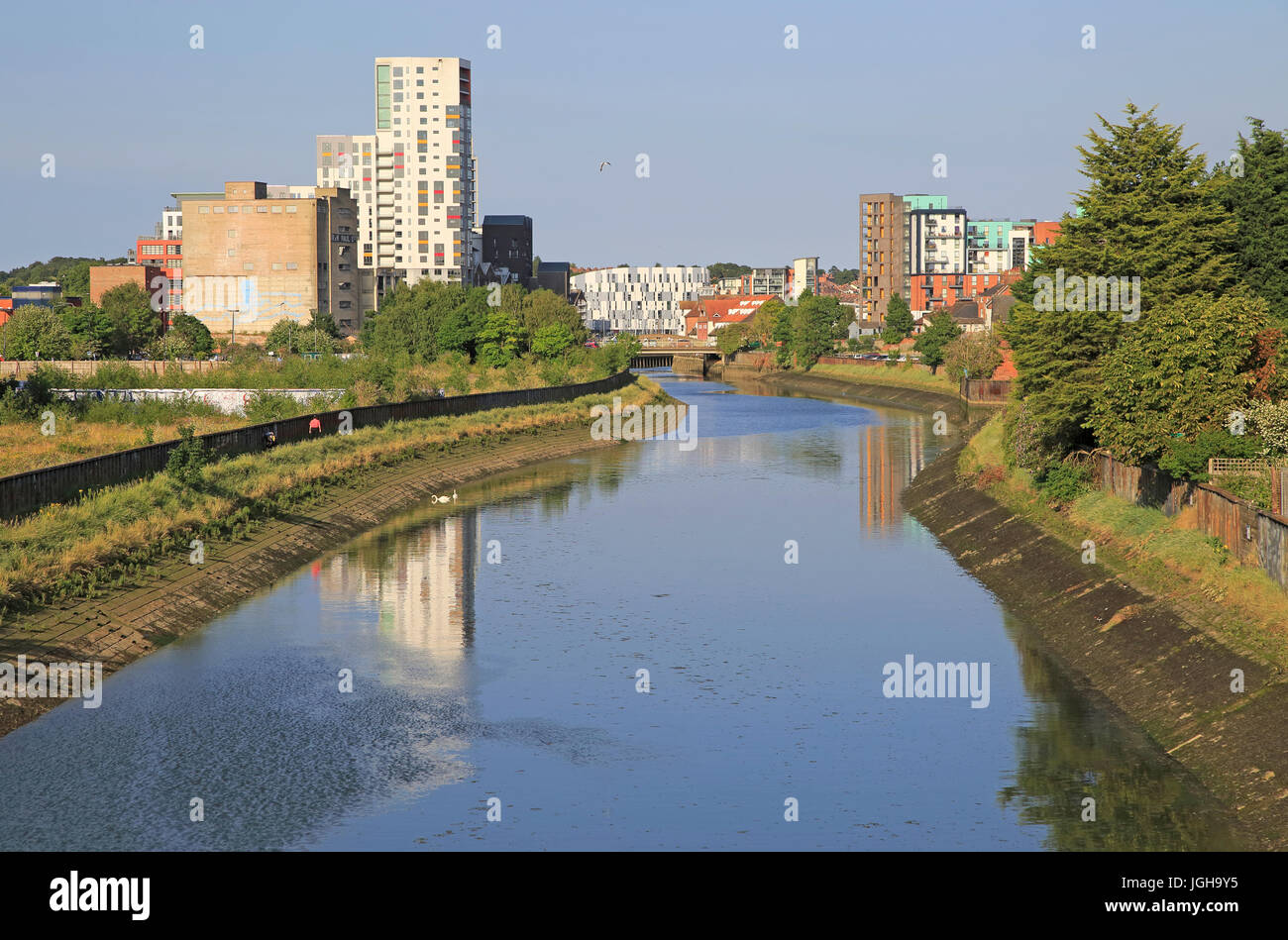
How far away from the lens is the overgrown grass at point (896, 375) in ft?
475

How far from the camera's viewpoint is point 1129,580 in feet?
122

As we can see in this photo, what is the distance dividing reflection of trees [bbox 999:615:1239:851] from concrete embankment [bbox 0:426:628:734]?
20712mm

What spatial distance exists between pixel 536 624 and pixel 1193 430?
66.0 feet

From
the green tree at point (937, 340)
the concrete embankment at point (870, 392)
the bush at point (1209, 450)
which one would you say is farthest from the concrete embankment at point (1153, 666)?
the green tree at point (937, 340)

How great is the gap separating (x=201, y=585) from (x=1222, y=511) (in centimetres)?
2958

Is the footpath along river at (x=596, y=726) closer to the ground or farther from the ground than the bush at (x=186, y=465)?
closer to the ground

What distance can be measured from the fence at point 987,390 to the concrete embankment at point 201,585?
62358 mm

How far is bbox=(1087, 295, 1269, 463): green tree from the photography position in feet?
128

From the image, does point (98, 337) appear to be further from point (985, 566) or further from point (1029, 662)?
point (1029, 662)

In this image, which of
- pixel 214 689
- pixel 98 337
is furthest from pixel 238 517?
pixel 98 337

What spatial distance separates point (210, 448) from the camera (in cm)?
5753

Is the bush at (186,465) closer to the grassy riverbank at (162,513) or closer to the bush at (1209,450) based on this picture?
the grassy riverbank at (162,513)

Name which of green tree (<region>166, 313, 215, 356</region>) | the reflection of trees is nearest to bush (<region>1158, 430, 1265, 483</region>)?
the reflection of trees

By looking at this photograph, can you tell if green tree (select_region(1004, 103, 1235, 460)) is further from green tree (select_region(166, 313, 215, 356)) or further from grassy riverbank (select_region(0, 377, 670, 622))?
green tree (select_region(166, 313, 215, 356))
